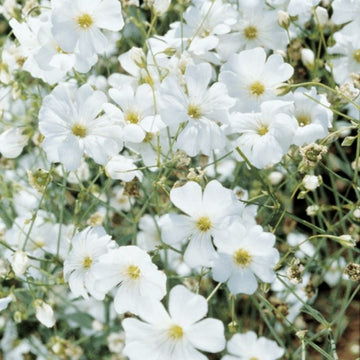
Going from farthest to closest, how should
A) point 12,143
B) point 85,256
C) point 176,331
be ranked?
point 12,143 → point 85,256 → point 176,331

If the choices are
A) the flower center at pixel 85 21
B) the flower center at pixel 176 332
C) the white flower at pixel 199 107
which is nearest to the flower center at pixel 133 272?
the flower center at pixel 176 332


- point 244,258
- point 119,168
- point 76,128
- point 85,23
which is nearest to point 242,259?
point 244,258

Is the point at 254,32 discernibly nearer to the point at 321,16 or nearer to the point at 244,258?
the point at 321,16

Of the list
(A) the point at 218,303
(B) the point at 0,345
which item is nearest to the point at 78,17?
(A) the point at 218,303

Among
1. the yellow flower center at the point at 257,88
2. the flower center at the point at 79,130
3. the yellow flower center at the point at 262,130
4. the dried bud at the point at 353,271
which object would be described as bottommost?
the dried bud at the point at 353,271

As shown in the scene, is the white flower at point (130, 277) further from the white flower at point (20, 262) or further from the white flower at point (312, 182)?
the white flower at point (312, 182)

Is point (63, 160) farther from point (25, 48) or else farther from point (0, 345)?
point (0, 345)
